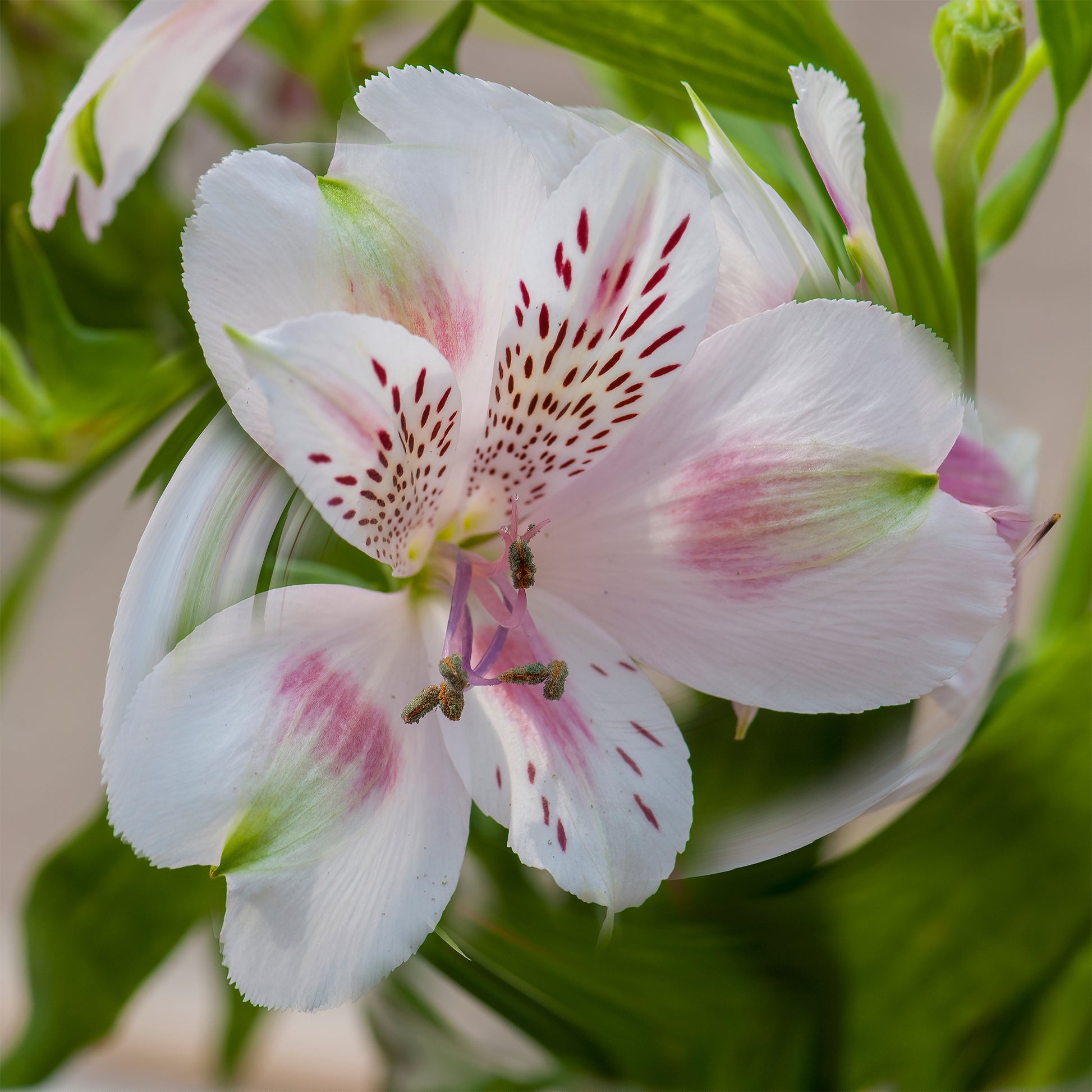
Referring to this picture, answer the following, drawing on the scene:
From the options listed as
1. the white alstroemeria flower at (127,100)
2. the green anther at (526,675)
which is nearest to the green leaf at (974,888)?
the green anther at (526,675)

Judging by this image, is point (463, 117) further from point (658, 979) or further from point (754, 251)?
point (658, 979)

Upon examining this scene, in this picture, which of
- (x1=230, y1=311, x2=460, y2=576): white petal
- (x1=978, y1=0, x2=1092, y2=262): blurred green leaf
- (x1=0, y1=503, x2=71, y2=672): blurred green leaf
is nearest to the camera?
(x1=230, y1=311, x2=460, y2=576): white petal

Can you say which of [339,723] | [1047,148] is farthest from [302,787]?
[1047,148]

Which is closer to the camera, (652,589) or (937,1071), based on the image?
(652,589)

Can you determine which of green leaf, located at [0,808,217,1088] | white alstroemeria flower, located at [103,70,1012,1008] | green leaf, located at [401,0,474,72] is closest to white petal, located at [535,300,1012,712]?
white alstroemeria flower, located at [103,70,1012,1008]

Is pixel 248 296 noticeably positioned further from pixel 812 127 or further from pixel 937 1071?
pixel 937 1071

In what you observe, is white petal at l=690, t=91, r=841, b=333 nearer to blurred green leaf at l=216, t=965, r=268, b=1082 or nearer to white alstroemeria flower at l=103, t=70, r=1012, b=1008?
white alstroemeria flower at l=103, t=70, r=1012, b=1008

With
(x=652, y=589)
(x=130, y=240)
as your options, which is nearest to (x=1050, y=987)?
(x=652, y=589)

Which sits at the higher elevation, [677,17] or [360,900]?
[677,17]
